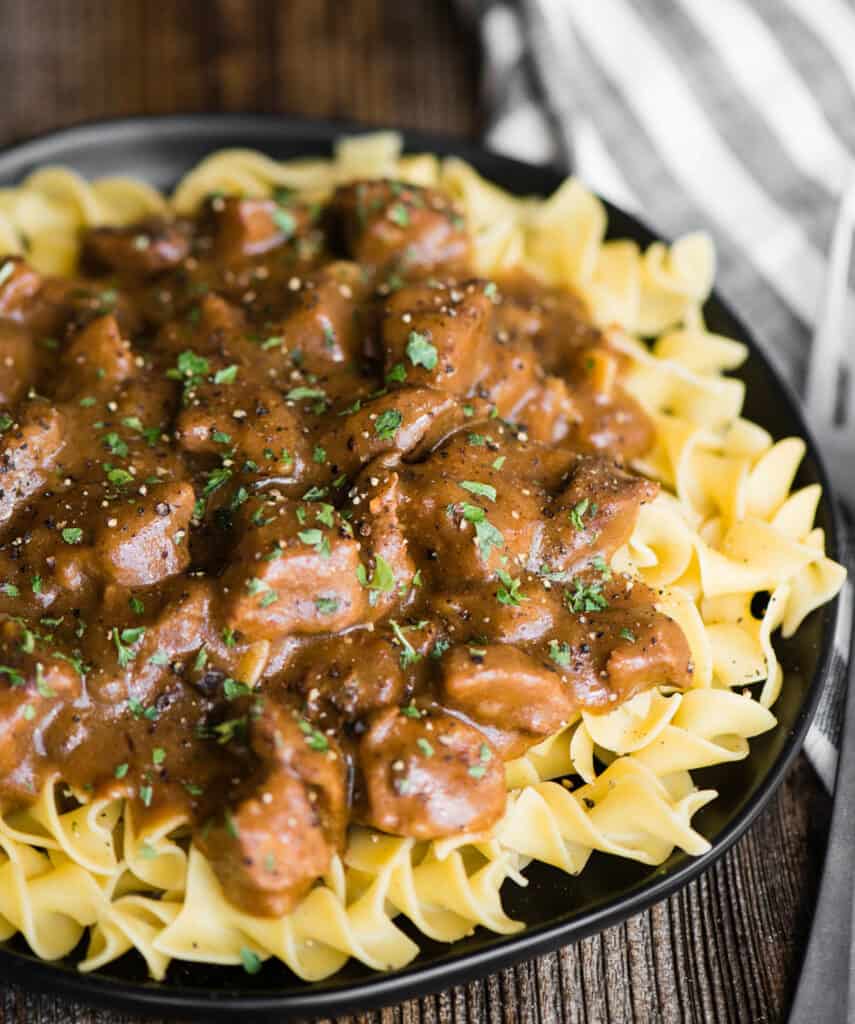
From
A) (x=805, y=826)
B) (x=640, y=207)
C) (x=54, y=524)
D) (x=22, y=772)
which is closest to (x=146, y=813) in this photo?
(x=22, y=772)

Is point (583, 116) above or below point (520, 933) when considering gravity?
above

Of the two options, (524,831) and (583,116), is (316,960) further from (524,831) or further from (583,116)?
(583,116)

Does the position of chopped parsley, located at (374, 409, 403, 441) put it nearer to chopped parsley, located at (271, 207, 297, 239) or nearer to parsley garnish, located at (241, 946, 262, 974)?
chopped parsley, located at (271, 207, 297, 239)

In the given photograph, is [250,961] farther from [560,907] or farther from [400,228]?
[400,228]

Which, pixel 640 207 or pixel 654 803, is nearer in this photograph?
pixel 654 803

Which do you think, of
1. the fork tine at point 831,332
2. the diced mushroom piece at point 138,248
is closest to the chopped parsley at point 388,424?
the diced mushroom piece at point 138,248

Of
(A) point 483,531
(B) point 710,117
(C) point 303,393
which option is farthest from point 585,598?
(B) point 710,117

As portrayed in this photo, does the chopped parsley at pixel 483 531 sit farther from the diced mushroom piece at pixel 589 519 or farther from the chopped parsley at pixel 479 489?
the diced mushroom piece at pixel 589 519
